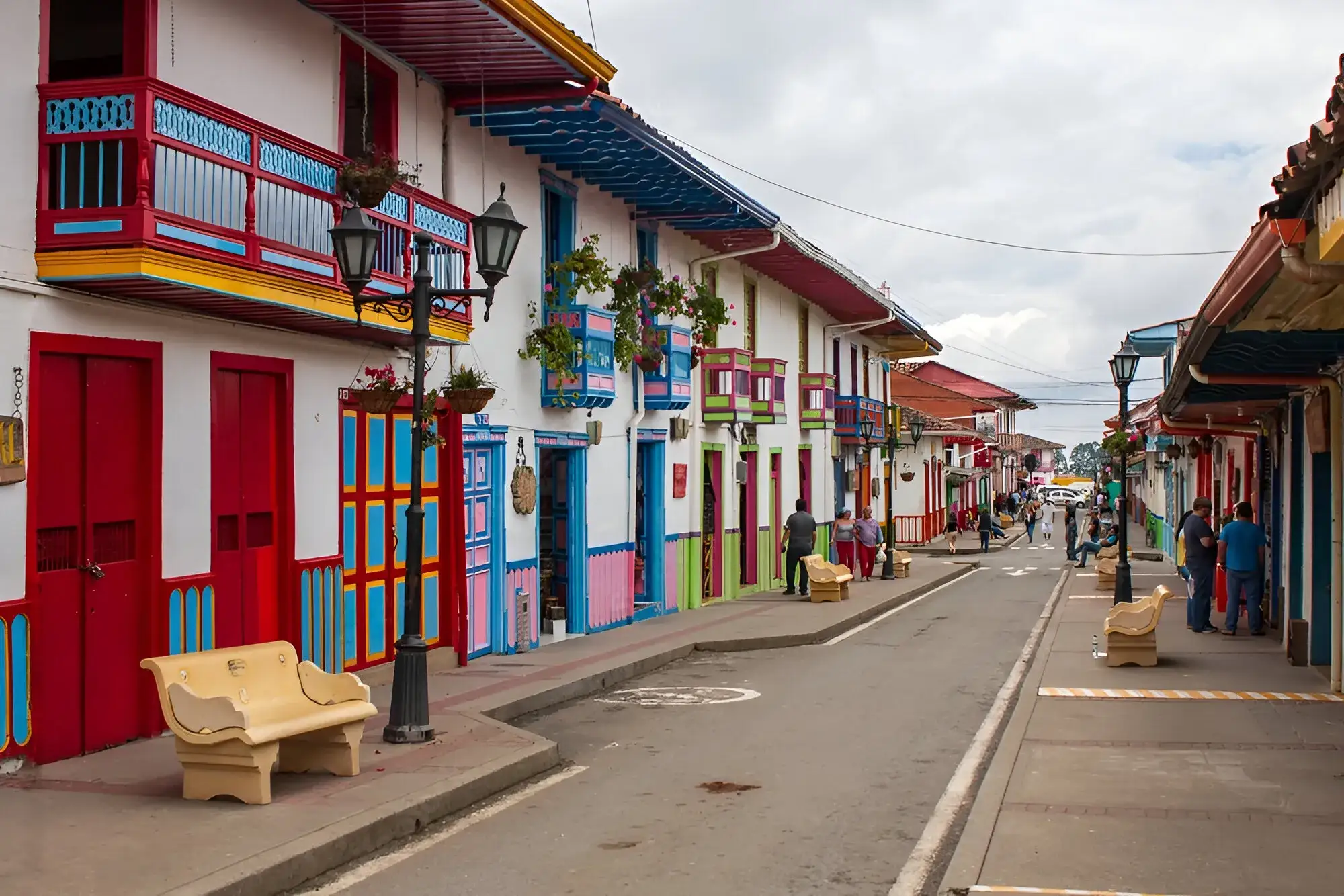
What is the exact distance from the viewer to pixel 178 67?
10.0 metres

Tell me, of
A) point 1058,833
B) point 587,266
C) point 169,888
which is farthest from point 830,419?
point 169,888

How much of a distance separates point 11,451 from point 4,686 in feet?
4.66

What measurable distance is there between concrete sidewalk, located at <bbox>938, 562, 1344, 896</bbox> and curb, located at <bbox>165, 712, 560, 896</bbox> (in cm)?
298

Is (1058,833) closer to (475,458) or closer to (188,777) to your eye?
(188,777)

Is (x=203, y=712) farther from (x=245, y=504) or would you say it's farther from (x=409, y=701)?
(x=245, y=504)

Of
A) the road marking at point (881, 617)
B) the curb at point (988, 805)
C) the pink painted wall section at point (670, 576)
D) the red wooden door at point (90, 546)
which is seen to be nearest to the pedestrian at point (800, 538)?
the road marking at point (881, 617)

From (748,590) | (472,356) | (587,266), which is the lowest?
(748,590)

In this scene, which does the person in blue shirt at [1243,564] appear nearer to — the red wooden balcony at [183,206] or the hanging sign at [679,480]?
the hanging sign at [679,480]

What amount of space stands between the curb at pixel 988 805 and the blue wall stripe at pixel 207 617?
5625 mm

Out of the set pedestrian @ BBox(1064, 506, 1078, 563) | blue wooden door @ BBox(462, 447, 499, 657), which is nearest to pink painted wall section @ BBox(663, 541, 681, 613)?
blue wooden door @ BBox(462, 447, 499, 657)

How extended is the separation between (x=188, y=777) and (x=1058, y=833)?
15.8 feet

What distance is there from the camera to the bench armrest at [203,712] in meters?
7.66

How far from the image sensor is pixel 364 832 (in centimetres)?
737

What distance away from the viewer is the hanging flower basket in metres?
12.9
